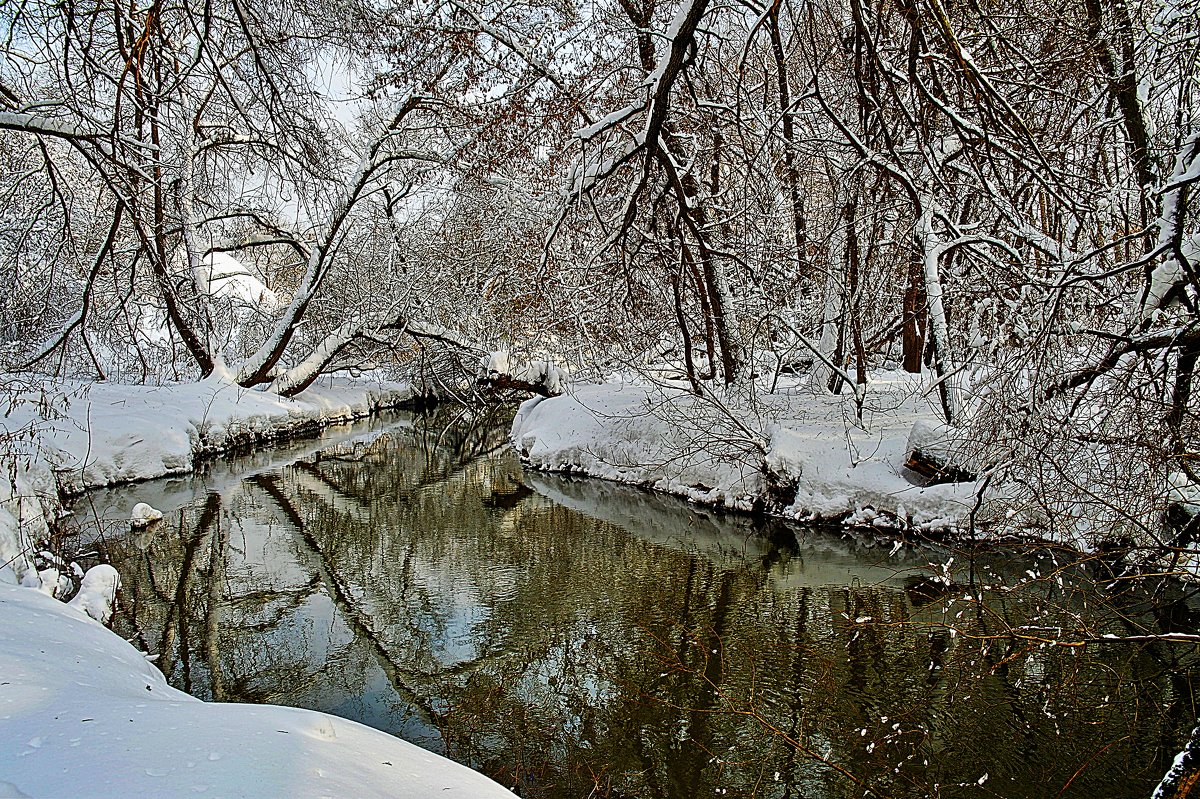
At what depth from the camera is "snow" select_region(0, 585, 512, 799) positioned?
200 centimetres

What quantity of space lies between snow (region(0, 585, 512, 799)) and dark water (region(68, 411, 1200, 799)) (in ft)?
5.38

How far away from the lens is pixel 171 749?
2.22 m

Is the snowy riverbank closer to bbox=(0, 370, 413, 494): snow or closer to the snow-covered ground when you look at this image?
bbox=(0, 370, 413, 494): snow

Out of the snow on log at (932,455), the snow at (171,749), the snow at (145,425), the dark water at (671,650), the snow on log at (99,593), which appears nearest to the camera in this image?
the snow at (171,749)

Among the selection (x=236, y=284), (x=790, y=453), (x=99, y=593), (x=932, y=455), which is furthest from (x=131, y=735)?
(x=236, y=284)

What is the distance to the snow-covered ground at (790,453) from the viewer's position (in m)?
9.05

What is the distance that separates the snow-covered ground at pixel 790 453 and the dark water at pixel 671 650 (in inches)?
27.6

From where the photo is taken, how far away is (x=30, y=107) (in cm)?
362

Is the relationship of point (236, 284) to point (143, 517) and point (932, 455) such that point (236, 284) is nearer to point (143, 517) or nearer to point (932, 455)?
point (143, 517)

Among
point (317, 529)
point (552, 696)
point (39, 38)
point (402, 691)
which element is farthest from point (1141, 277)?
point (317, 529)

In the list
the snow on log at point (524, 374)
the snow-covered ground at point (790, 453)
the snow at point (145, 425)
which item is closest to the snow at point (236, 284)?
the snow at point (145, 425)

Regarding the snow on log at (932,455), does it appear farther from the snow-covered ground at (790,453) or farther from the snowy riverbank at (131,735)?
the snowy riverbank at (131,735)

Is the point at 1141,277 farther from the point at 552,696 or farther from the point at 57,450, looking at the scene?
the point at 57,450

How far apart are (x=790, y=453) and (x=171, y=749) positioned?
8.71m
